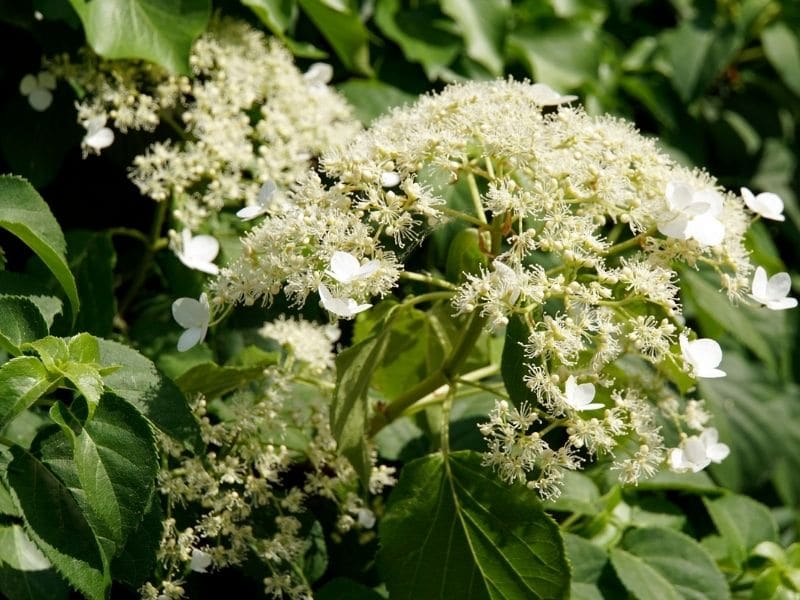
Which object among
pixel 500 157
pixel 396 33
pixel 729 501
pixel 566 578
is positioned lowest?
pixel 729 501

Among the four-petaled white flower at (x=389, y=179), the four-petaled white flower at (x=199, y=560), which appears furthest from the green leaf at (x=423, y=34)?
the four-petaled white flower at (x=199, y=560)

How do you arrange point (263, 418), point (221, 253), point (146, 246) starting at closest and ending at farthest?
point (263, 418) < point (221, 253) < point (146, 246)

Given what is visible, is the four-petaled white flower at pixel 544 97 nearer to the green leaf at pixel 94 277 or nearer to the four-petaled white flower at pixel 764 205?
the four-petaled white flower at pixel 764 205

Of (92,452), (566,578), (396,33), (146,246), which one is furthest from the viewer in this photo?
(396,33)

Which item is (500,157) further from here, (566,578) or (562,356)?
(566,578)

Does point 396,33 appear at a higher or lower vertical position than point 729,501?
higher

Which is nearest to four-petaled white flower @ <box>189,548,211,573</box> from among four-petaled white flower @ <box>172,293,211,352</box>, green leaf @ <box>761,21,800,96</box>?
four-petaled white flower @ <box>172,293,211,352</box>

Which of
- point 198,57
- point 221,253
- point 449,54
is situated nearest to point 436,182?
point 221,253
